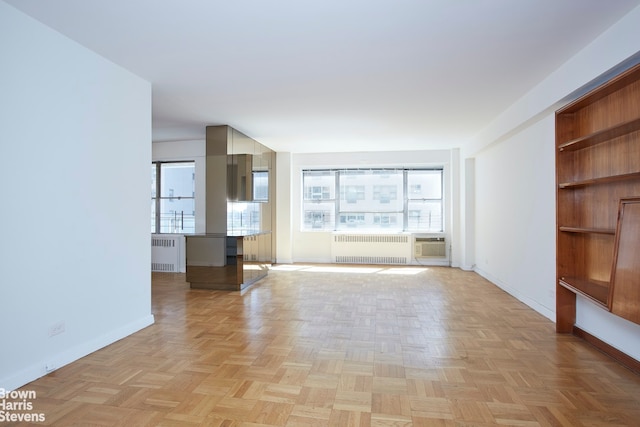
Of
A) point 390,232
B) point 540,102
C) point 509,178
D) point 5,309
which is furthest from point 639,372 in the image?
point 390,232

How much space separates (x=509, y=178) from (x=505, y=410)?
3818 millimetres

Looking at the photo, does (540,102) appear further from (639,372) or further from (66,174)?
(66,174)

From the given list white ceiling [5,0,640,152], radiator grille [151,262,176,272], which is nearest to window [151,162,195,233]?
radiator grille [151,262,176,272]

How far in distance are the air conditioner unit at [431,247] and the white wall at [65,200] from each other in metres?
5.63

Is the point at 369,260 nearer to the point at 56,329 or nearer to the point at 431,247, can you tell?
the point at 431,247

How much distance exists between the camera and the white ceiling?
91.4 inches

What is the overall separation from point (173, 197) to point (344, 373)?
5.83m

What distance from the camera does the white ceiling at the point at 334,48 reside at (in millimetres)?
2320

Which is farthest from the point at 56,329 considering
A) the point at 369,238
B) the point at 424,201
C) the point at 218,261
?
the point at 424,201

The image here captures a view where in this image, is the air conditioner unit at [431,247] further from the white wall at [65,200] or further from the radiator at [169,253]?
the white wall at [65,200]

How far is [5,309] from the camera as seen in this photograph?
7.30ft

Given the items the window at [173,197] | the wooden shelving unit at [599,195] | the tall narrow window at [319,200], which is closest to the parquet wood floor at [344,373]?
the wooden shelving unit at [599,195]

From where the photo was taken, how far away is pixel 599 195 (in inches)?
118

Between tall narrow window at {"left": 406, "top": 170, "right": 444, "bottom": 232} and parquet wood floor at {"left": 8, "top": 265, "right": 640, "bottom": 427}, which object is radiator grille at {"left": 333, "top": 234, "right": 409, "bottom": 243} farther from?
parquet wood floor at {"left": 8, "top": 265, "right": 640, "bottom": 427}
